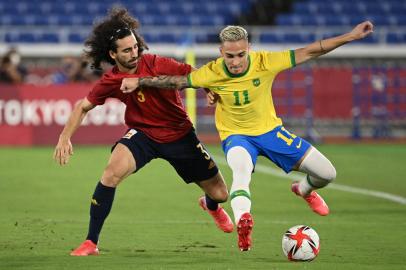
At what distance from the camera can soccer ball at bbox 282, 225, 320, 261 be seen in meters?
8.32

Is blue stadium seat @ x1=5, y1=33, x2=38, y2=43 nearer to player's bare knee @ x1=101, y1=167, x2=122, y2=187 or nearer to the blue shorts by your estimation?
the blue shorts

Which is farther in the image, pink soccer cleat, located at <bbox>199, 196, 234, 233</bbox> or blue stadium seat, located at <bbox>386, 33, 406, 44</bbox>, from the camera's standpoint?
blue stadium seat, located at <bbox>386, 33, 406, 44</bbox>

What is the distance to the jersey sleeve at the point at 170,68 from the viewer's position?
30.3 ft

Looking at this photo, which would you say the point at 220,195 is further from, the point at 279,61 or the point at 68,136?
the point at 68,136

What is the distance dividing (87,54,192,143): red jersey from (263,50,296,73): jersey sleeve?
77 cm

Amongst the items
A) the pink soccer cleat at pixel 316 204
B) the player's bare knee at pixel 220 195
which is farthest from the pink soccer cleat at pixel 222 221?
the pink soccer cleat at pixel 316 204

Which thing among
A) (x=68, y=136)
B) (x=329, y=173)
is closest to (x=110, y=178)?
(x=68, y=136)

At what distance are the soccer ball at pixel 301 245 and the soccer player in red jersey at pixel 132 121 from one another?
146 cm

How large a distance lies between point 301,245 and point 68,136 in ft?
7.29

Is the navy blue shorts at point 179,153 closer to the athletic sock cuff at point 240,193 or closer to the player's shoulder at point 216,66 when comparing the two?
the player's shoulder at point 216,66

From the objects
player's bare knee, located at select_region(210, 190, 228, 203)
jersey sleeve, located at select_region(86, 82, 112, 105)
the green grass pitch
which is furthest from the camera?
player's bare knee, located at select_region(210, 190, 228, 203)

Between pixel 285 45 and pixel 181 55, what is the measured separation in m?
4.57

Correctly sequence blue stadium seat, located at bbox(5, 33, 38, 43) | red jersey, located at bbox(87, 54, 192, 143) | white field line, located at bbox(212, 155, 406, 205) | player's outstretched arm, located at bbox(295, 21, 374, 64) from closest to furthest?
player's outstretched arm, located at bbox(295, 21, 374, 64)
red jersey, located at bbox(87, 54, 192, 143)
white field line, located at bbox(212, 155, 406, 205)
blue stadium seat, located at bbox(5, 33, 38, 43)

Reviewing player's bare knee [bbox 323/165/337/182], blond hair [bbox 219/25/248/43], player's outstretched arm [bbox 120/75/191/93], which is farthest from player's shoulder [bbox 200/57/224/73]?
player's bare knee [bbox 323/165/337/182]
